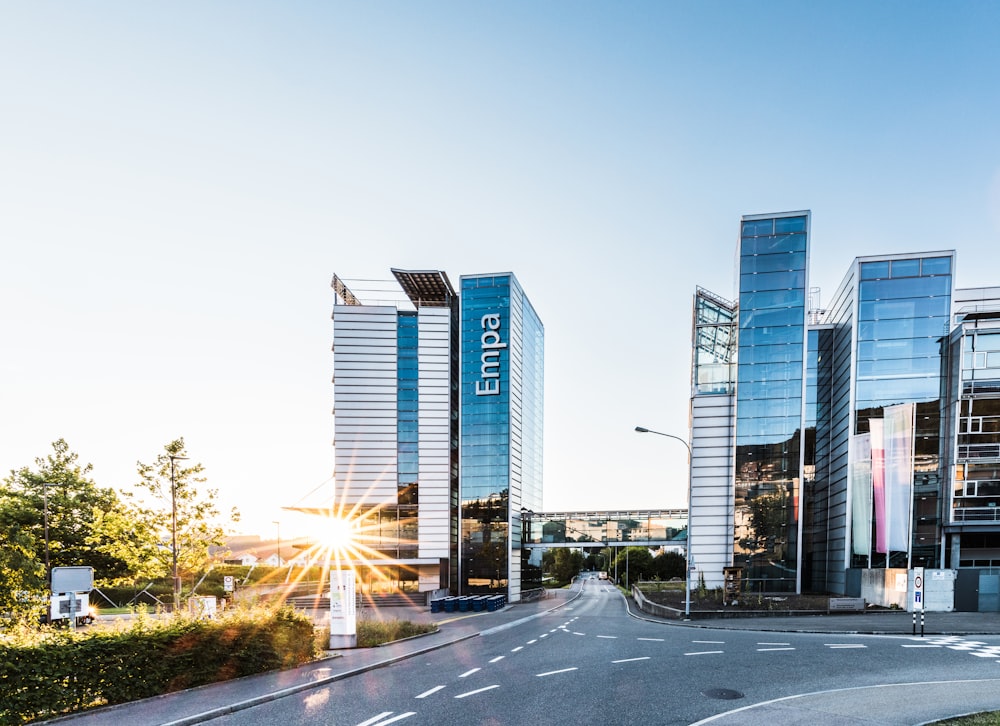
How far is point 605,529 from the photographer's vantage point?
5762cm

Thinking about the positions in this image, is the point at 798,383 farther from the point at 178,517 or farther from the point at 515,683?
the point at 178,517

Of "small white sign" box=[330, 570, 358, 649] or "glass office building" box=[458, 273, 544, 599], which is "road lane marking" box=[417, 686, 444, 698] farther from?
"glass office building" box=[458, 273, 544, 599]

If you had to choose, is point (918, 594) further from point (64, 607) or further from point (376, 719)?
point (64, 607)

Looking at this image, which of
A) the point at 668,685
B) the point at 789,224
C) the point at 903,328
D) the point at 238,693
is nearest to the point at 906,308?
the point at 903,328

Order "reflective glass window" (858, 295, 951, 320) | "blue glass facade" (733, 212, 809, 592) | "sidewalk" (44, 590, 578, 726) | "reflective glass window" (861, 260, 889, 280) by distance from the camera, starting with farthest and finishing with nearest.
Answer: "blue glass facade" (733, 212, 809, 592) < "reflective glass window" (861, 260, 889, 280) < "reflective glass window" (858, 295, 951, 320) < "sidewalk" (44, 590, 578, 726)

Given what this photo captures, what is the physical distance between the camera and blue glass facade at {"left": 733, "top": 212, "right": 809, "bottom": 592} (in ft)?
139

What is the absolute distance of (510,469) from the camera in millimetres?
55094

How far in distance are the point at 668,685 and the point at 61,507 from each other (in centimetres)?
4483

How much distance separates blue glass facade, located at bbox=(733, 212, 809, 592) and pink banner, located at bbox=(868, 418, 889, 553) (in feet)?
23.8

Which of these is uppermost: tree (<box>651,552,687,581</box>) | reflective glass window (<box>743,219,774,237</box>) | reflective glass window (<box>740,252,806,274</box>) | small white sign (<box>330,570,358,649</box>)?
reflective glass window (<box>743,219,774,237</box>)

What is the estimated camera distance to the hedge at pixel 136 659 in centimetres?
998

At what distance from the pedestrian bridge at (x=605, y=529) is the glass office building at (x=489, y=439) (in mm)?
3302


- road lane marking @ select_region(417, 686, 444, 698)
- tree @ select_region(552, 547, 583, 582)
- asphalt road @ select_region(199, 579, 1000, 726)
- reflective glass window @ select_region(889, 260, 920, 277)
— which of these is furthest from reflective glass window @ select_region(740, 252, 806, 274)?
tree @ select_region(552, 547, 583, 582)

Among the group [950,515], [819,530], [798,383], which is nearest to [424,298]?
[798,383]
